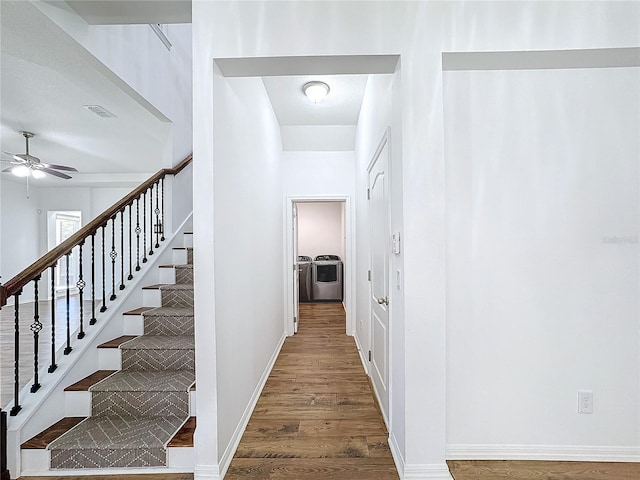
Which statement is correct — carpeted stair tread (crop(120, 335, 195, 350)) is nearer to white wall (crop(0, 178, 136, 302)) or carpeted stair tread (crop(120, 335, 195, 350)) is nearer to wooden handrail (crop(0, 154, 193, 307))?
wooden handrail (crop(0, 154, 193, 307))

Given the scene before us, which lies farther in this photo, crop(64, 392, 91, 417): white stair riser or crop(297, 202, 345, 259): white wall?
crop(297, 202, 345, 259): white wall

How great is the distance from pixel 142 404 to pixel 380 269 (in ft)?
Result: 6.13

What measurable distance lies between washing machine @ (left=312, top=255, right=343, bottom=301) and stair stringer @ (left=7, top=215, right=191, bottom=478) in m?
4.38

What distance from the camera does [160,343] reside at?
7.92ft

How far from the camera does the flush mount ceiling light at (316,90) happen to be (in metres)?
3.04

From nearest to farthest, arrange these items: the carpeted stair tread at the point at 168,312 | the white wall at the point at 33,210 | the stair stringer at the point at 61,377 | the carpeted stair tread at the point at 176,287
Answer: the stair stringer at the point at 61,377 → the carpeted stair tread at the point at 168,312 → the carpeted stair tread at the point at 176,287 → the white wall at the point at 33,210

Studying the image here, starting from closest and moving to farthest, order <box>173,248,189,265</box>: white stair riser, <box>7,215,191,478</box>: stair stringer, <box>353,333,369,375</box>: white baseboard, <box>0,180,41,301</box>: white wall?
<box>7,215,191,478</box>: stair stringer → <box>353,333,369,375</box>: white baseboard → <box>173,248,189,265</box>: white stair riser → <box>0,180,41,301</box>: white wall

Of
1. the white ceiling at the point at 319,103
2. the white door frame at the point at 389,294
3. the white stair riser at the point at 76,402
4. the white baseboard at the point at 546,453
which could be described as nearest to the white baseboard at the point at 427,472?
the white baseboard at the point at 546,453

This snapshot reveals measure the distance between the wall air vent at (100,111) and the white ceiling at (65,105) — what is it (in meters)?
0.08

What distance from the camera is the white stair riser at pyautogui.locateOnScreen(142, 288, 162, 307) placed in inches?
115

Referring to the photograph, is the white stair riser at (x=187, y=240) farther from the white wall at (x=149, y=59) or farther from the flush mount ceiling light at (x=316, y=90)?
the flush mount ceiling light at (x=316, y=90)

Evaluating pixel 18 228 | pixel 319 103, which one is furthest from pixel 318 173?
pixel 18 228

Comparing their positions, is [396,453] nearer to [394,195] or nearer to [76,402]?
[394,195]

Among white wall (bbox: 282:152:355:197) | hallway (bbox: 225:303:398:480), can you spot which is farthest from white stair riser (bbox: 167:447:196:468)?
white wall (bbox: 282:152:355:197)
